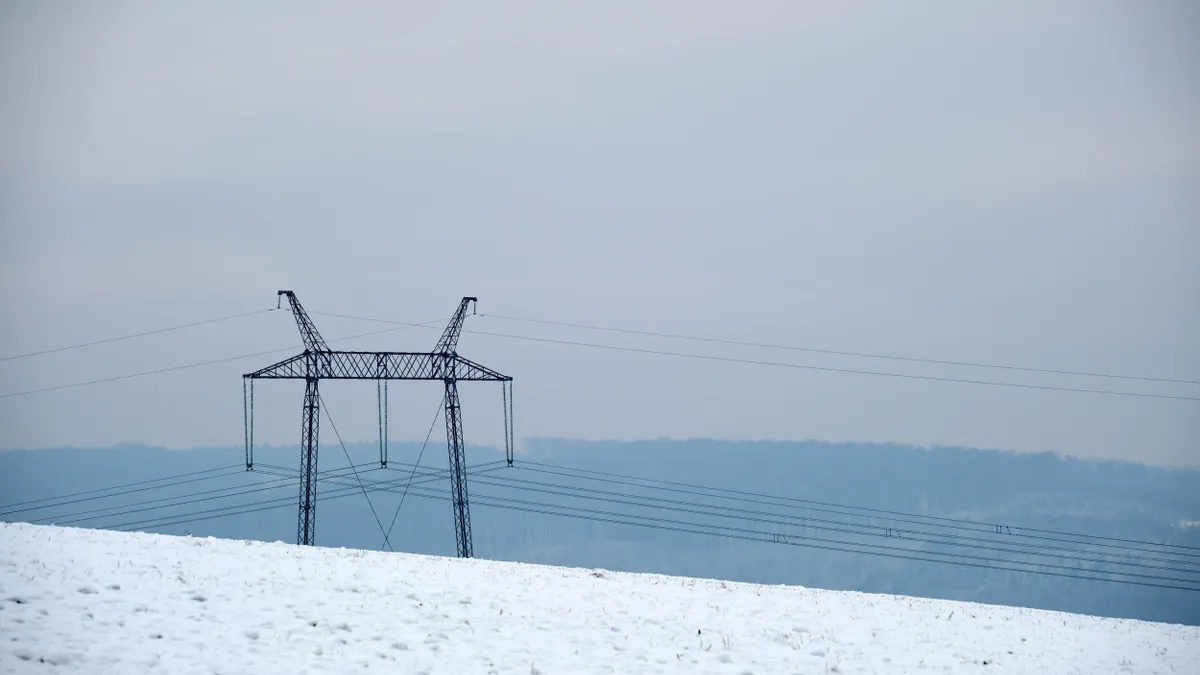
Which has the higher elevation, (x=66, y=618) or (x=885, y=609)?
(x=66, y=618)

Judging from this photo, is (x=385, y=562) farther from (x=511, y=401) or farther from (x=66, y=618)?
(x=511, y=401)

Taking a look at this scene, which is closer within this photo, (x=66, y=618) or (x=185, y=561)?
(x=66, y=618)

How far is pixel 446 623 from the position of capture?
2295 centimetres

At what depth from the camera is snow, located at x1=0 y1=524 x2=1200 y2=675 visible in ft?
66.4

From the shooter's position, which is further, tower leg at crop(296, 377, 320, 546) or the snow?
tower leg at crop(296, 377, 320, 546)

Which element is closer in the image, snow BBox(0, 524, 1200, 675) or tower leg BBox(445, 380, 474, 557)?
snow BBox(0, 524, 1200, 675)

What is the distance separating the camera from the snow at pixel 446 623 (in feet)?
66.4

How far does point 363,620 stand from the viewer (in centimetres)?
2253

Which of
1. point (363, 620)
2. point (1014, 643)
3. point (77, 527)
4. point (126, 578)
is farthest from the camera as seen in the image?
point (77, 527)

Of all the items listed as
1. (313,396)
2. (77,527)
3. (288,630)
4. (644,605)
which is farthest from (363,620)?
(313,396)

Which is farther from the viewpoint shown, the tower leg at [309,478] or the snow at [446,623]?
the tower leg at [309,478]

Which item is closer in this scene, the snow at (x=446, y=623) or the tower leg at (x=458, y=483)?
the snow at (x=446, y=623)

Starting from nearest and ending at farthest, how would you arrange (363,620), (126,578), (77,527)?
(363,620)
(126,578)
(77,527)

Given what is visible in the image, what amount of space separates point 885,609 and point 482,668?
13467 mm
